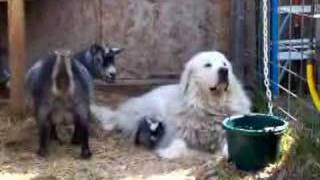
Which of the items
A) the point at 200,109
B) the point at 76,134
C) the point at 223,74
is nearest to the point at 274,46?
the point at 223,74

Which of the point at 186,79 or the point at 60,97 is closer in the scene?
the point at 60,97

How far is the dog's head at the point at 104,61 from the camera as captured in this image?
683 cm

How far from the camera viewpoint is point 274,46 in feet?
20.7

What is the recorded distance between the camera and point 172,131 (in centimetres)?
545

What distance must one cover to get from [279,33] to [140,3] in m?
1.53

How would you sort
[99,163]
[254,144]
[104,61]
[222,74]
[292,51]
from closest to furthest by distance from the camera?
[254,144]
[99,163]
[222,74]
[292,51]
[104,61]

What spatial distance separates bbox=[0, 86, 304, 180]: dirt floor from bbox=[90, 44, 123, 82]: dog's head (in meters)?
1.10

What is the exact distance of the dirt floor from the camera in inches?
187

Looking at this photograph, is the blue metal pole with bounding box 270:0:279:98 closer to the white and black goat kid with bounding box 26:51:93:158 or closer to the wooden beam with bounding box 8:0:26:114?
the white and black goat kid with bounding box 26:51:93:158

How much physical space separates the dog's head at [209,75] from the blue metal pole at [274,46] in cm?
97

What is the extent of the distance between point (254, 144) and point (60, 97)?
1561 millimetres

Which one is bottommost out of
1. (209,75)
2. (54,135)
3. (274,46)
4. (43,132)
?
(54,135)

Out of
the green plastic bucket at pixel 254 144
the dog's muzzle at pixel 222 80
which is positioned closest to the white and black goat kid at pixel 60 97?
the dog's muzzle at pixel 222 80

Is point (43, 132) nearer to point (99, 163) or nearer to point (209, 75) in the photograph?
point (99, 163)
